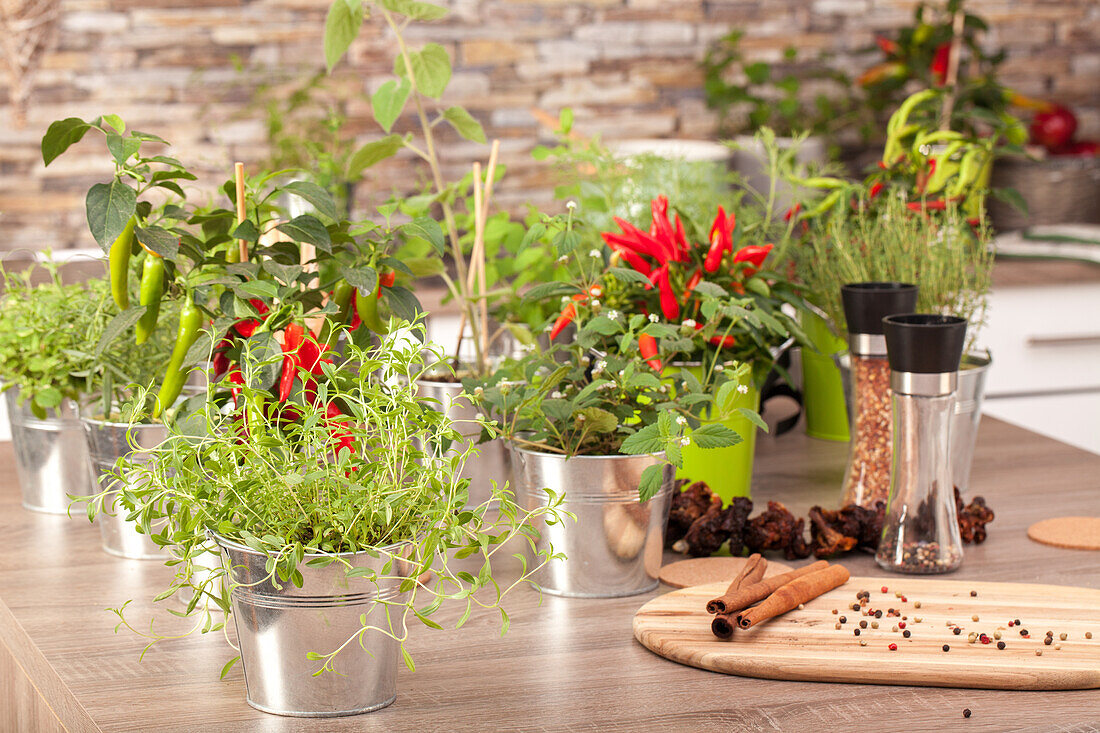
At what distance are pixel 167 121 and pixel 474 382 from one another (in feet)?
6.47

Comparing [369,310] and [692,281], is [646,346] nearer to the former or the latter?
[692,281]

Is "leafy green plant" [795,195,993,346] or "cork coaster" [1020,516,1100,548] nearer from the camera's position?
"cork coaster" [1020,516,1100,548]

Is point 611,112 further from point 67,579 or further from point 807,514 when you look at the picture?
point 67,579

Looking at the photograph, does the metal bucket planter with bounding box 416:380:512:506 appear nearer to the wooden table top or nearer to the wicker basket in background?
the wooden table top

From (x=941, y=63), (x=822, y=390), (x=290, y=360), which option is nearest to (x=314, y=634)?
(x=290, y=360)

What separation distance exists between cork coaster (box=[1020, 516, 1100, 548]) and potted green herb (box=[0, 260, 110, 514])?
90 centimetres

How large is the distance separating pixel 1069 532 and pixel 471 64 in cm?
206

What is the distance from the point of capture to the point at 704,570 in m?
1.03

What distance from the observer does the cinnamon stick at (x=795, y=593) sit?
0.87 meters

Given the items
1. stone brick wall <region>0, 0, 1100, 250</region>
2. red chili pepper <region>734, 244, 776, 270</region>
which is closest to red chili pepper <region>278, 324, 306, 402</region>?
red chili pepper <region>734, 244, 776, 270</region>

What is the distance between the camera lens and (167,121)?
2.73 metres

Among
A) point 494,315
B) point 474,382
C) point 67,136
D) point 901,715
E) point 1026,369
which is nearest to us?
point 901,715

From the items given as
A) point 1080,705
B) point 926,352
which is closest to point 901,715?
point 1080,705

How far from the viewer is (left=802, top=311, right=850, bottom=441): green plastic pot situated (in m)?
1.47
